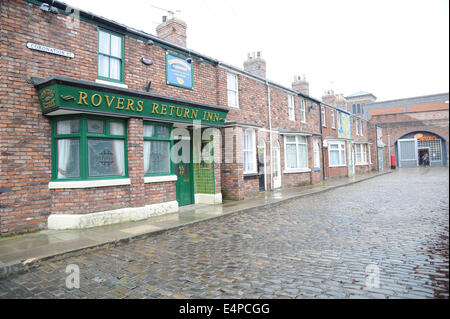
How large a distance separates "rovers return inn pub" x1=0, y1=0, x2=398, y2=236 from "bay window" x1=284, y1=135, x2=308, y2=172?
5.30m

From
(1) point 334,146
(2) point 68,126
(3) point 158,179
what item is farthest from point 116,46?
(1) point 334,146

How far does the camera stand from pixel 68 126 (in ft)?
23.9

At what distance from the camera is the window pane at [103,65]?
26.4ft

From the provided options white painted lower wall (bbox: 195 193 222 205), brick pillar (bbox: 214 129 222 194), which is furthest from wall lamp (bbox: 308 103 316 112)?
white painted lower wall (bbox: 195 193 222 205)

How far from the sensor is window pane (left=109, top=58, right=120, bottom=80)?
8289 millimetres

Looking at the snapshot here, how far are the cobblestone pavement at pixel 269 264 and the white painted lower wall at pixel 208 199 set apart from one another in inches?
137

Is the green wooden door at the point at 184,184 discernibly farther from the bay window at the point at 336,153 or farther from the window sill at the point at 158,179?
the bay window at the point at 336,153

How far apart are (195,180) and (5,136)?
6565mm

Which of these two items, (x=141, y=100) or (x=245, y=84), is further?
(x=245, y=84)

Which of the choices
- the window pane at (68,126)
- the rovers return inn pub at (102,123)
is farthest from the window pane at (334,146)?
the window pane at (68,126)

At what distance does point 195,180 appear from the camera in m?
11.5

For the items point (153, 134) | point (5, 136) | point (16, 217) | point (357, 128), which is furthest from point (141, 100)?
point (357, 128)
